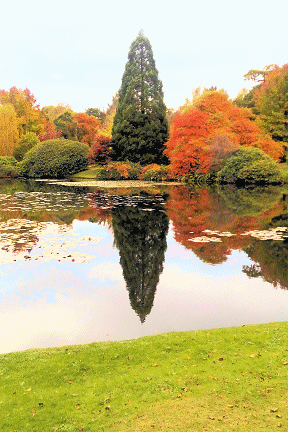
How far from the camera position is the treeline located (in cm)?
3291

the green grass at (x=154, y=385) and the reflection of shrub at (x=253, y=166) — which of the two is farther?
the reflection of shrub at (x=253, y=166)

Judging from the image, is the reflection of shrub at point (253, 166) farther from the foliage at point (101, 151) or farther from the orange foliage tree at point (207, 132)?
the foliage at point (101, 151)

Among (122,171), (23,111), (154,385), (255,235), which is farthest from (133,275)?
(23,111)

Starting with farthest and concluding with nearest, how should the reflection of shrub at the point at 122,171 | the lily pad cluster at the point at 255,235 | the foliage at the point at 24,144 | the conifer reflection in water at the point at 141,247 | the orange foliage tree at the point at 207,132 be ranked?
the foliage at the point at 24,144 < the reflection of shrub at the point at 122,171 < the orange foliage tree at the point at 207,132 < the lily pad cluster at the point at 255,235 < the conifer reflection in water at the point at 141,247

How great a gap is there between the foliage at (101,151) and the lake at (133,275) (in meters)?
28.3

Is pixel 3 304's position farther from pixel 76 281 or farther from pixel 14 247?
pixel 14 247

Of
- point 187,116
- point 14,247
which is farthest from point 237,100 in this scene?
point 14,247

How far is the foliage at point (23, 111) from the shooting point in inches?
2264

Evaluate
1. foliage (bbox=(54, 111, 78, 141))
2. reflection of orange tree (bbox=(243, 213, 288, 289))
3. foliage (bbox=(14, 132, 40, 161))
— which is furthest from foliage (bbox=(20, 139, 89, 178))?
reflection of orange tree (bbox=(243, 213, 288, 289))

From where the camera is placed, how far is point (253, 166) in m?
31.0

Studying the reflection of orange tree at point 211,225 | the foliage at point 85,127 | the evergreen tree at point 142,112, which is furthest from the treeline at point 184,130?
the reflection of orange tree at point 211,225

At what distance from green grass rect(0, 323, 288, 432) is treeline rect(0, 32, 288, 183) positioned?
1125 inches

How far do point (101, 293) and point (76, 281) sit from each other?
3.09 feet

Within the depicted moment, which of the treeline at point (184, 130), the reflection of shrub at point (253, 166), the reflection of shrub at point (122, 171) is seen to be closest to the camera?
the reflection of shrub at point (253, 166)
